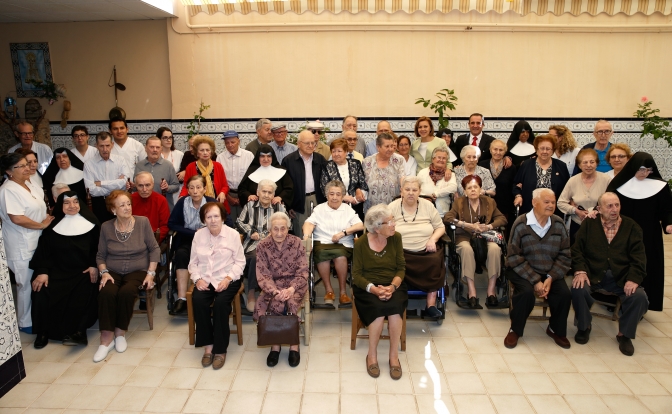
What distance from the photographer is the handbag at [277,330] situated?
143 inches

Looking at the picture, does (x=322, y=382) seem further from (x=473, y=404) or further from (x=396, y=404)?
(x=473, y=404)

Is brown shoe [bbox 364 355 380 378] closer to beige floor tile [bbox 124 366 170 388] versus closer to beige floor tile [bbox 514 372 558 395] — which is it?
beige floor tile [bbox 514 372 558 395]

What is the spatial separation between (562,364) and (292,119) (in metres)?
4.94

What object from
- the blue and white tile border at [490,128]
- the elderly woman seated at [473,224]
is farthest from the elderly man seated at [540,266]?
the blue and white tile border at [490,128]

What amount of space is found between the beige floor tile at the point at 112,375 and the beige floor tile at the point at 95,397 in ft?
0.18

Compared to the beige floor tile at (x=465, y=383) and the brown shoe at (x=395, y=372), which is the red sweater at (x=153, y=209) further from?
the beige floor tile at (x=465, y=383)

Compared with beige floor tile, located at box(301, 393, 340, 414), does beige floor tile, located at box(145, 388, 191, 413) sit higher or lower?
higher

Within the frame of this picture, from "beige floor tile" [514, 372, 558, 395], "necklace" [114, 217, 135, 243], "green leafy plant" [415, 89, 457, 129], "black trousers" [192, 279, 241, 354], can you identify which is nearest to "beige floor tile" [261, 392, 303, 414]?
"black trousers" [192, 279, 241, 354]

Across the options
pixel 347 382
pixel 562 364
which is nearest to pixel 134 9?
pixel 347 382

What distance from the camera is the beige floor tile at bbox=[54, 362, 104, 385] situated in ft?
11.6

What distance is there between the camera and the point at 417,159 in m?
5.81

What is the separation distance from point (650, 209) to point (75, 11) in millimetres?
7147

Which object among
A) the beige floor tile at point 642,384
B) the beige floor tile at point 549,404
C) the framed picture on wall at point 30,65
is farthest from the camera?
the framed picture on wall at point 30,65

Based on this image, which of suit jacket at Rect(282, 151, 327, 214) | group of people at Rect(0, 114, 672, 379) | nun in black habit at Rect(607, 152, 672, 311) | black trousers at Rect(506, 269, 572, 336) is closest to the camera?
group of people at Rect(0, 114, 672, 379)
